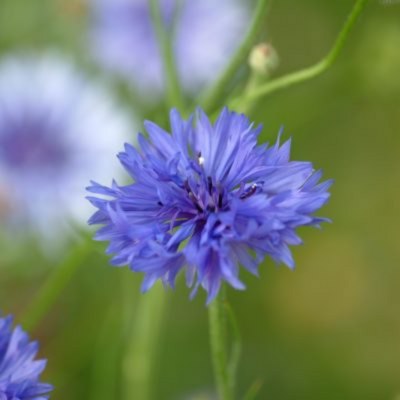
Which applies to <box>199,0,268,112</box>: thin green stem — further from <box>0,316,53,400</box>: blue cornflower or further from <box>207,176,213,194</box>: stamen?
<box>0,316,53,400</box>: blue cornflower

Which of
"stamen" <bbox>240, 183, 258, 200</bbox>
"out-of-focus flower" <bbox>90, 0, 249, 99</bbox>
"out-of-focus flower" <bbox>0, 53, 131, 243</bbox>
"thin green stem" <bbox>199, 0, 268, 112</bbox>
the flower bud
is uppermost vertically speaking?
"out-of-focus flower" <bbox>90, 0, 249, 99</bbox>

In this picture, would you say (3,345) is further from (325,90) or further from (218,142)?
(325,90)

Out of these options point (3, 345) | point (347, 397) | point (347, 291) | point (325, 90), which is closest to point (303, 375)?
point (347, 397)

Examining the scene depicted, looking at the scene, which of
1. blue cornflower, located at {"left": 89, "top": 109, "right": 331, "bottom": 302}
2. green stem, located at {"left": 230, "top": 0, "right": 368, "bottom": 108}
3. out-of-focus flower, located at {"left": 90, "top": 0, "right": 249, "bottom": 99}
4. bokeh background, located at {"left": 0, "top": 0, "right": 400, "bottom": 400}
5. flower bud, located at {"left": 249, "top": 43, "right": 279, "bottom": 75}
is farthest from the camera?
out-of-focus flower, located at {"left": 90, "top": 0, "right": 249, "bottom": 99}

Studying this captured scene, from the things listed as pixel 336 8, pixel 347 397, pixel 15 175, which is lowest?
pixel 347 397

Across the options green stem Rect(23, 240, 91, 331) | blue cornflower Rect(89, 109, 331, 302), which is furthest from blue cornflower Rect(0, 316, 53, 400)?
green stem Rect(23, 240, 91, 331)

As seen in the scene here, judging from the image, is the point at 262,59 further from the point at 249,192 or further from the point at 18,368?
the point at 18,368
